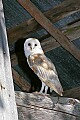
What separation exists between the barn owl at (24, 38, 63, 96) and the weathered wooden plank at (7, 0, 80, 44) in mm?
127

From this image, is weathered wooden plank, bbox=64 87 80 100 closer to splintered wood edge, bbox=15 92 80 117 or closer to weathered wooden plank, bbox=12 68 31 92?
weathered wooden plank, bbox=12 68 31 92

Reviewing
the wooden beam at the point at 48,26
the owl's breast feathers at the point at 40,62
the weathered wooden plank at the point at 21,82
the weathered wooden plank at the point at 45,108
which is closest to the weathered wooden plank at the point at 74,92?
the weathered wooden plank at the point at 21,82

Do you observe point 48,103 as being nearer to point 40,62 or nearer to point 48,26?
point 40,62

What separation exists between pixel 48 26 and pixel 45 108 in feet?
5.81

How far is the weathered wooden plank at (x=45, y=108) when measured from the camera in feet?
4.15

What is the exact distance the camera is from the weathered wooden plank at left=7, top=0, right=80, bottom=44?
287 cm

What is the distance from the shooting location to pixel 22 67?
416 cm

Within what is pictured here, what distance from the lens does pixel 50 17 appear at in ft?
9.84

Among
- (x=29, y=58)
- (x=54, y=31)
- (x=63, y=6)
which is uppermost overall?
(x=63, y=6)

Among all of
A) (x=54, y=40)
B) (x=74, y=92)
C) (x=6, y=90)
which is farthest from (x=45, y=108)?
(x=74, y=92)

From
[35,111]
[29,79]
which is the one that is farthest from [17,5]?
[35,111]

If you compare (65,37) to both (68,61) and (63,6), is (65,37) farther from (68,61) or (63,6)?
(68,61)

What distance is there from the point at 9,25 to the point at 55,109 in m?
2.20

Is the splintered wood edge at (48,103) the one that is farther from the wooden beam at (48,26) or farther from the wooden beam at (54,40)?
the wooden beam at (54,40)
